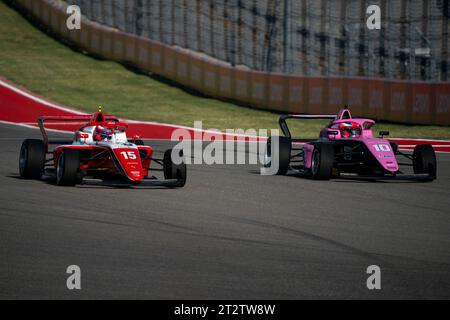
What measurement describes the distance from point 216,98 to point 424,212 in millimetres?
18109

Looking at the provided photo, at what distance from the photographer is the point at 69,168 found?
12.8m

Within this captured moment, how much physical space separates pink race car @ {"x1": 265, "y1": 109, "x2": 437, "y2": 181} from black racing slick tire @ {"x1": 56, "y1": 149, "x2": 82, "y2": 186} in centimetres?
364

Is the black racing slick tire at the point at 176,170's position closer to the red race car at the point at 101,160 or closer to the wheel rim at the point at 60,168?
the red race car at the point at 101,160

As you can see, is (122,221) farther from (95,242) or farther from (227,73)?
(227,73)

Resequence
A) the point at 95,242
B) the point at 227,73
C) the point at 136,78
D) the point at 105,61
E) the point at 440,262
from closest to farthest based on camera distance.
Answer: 1. the point at 440,262
2. the point at 95,242
3. the point at 227,73
4. the point at 136,78
5. the point at 105,61

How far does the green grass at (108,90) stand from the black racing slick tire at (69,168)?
11.7m

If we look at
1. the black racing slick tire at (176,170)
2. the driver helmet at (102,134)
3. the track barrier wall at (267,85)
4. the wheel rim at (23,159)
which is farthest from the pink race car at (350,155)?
the track barrier wall at (267,85)

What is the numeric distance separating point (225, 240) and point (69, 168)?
422cm

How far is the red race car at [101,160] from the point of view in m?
12.8

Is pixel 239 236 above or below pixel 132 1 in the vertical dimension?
below

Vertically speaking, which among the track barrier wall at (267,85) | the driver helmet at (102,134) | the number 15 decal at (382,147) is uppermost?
the track barrier wall at (267,85)

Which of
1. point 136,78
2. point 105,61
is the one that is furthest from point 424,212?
point 105,61

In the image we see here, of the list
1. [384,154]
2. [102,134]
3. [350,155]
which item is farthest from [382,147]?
[102,134]

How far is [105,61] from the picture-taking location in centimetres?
3391
